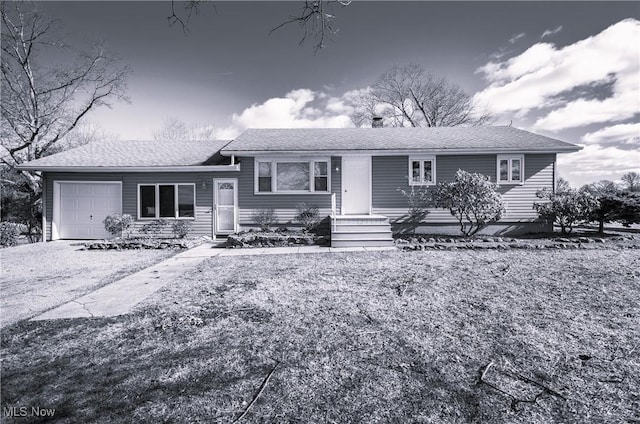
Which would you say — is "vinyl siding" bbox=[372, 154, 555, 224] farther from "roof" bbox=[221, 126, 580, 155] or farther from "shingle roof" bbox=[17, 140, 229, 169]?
"shingle roof" bbox=[17, 140, 229, 169]

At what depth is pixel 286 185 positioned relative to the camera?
11492 millimetres

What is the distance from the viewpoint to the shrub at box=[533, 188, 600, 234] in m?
9.73

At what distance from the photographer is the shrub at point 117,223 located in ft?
35.0

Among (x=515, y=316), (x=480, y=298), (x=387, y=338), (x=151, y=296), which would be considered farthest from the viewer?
(x=151, y=296)

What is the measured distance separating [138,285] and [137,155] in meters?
9.54

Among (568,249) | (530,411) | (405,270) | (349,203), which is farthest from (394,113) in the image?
(530,411)

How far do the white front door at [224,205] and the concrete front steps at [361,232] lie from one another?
4276 millimetres

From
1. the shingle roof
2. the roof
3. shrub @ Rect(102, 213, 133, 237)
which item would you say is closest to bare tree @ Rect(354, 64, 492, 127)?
the roof

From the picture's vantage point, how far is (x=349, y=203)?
38.1 feet

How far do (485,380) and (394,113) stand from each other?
2779 centimetres

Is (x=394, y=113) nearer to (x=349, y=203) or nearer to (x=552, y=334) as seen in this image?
(x=349, y=203)

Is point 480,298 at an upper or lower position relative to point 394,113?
lower

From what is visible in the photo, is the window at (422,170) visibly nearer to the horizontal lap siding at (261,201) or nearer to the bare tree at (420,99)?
the horizontal lap siding at (261,201)

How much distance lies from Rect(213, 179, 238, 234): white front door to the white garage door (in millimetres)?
3852
